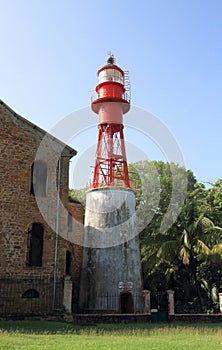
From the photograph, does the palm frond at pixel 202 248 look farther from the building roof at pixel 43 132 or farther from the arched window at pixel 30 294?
the arched window at pixel 30 294

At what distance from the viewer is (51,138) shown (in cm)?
1853

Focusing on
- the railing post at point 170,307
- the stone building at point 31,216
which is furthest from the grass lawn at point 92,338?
the railing post at point 170,307

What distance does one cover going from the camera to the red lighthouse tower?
22.3 m

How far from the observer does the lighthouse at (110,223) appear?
66.7 feet

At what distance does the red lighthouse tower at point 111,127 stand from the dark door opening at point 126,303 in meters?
6.21

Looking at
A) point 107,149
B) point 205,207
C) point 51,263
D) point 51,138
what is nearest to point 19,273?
point 51,263

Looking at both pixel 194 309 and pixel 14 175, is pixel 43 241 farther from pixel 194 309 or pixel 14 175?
pixel 194 309

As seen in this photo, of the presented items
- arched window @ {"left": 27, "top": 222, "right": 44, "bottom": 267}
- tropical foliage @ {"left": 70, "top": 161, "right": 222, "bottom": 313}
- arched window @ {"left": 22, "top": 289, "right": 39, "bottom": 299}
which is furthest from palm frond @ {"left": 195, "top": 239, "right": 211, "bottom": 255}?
arched window @ {"left": 22, "top": 289, "right": 39, "bottom": 299}

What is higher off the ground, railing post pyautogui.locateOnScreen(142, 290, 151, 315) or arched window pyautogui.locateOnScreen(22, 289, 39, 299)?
arched window pyautogui.locateOnScreen(22, 289, 39, 299)

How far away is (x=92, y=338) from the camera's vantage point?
10.9 meters

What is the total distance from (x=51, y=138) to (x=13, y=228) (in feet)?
15.9

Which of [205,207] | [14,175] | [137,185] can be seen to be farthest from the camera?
[137,185]

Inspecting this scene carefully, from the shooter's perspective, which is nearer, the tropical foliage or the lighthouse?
the lighthouse

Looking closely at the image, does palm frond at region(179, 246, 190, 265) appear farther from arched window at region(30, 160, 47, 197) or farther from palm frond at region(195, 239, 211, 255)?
arched window at region(30, 160, 47, 197)
